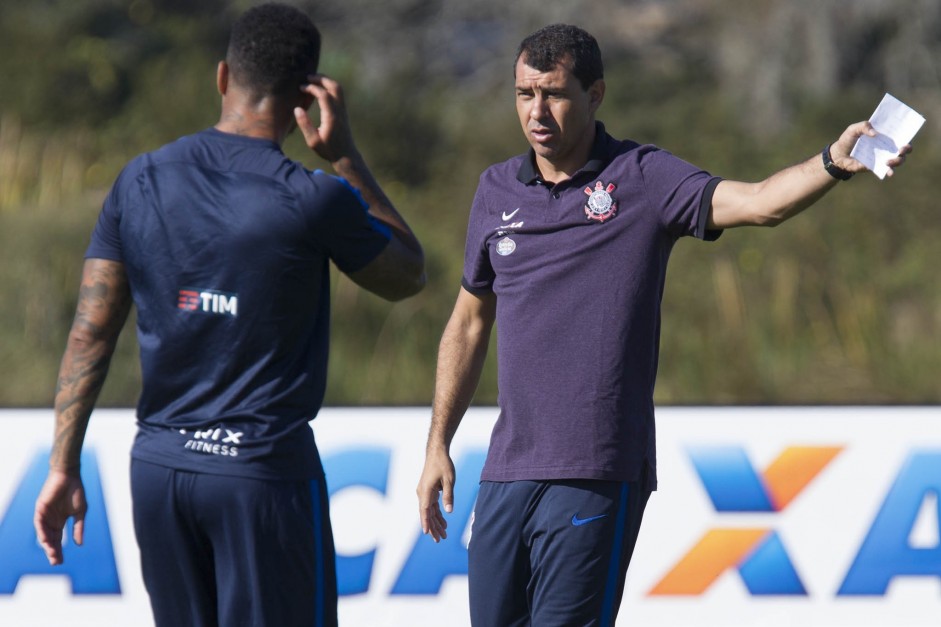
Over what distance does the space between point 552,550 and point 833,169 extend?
1.09 metres

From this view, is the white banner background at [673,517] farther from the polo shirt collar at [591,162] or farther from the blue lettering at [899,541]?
Answer: the polo shirt collar at [591,162]

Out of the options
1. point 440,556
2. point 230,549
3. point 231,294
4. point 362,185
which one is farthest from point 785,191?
point 440,556

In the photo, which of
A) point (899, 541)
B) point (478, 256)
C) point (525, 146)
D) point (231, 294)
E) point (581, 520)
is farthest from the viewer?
point (525, 146)

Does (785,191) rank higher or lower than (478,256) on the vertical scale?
higher

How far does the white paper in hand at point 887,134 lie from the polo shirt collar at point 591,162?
0.68m

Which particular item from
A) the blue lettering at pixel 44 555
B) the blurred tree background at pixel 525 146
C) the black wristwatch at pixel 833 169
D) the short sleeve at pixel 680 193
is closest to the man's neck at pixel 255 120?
the short sleeve at pixel 680 193

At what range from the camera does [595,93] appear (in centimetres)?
328

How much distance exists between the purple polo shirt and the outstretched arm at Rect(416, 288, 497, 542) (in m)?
0.19

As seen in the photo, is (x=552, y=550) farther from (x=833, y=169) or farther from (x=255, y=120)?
(x=255, y=120)

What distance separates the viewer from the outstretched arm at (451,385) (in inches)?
133

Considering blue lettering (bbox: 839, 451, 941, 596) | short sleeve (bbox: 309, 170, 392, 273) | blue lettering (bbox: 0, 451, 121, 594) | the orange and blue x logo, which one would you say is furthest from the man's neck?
blue lettering (bbox: 839, 451, 941, 596)

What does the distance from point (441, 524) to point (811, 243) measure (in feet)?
17.3

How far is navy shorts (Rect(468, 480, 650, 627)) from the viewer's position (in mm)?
3098

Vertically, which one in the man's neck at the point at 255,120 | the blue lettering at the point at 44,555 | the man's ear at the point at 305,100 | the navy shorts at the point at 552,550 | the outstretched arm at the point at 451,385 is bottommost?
the blue lettering at the point at 44,555
